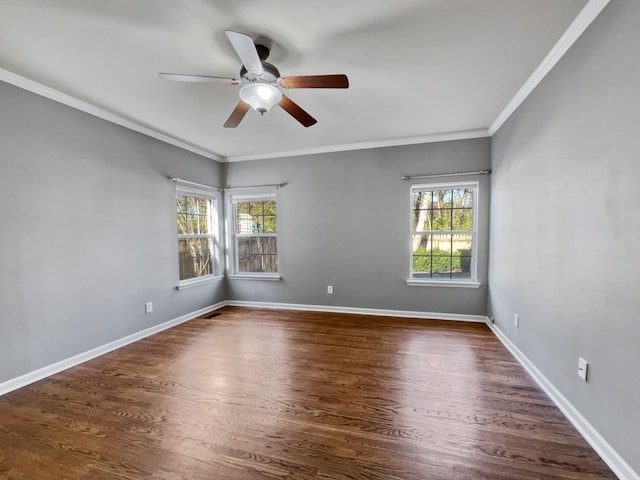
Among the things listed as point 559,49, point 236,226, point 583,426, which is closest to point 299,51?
point 559,49

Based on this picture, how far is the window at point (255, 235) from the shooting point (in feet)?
14.6

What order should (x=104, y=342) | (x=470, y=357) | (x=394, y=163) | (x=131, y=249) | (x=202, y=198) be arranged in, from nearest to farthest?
(x=470, y=357)
(x=104, y=342)
(x=131, y=249)
(x=394, y=163)
(x=202, y=198)

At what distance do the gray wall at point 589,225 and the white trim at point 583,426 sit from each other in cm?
4

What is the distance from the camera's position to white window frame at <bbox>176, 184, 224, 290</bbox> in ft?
12.6

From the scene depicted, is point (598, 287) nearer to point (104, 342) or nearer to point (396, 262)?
point (396, 262)

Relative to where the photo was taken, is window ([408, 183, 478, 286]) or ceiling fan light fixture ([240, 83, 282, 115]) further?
window ([408, 183, 478, 286])

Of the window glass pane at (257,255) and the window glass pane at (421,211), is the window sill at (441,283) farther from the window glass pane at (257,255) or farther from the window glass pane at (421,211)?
the window glass pane at (257,255)

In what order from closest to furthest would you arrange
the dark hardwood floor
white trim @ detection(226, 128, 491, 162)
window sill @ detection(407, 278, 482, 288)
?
the dark hardwood floor → white trim @ detection(226, 128, 491, 162) → window sill @ detection(407, 278, 482, 288)

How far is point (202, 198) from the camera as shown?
13.8ft

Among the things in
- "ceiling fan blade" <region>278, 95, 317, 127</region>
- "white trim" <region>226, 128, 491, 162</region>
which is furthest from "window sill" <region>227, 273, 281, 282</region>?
"ceiling fan blade" <region>278, 95, 317, 127</region>

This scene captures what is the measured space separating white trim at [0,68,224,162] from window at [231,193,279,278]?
1.21 metres

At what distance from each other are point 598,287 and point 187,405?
8.90ft

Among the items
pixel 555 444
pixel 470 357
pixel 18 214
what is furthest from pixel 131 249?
pixel 555 444

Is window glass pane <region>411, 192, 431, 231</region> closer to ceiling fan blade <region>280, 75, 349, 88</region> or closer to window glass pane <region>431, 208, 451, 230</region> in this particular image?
window glass pane <region>431, 208, 451, 230</region>
